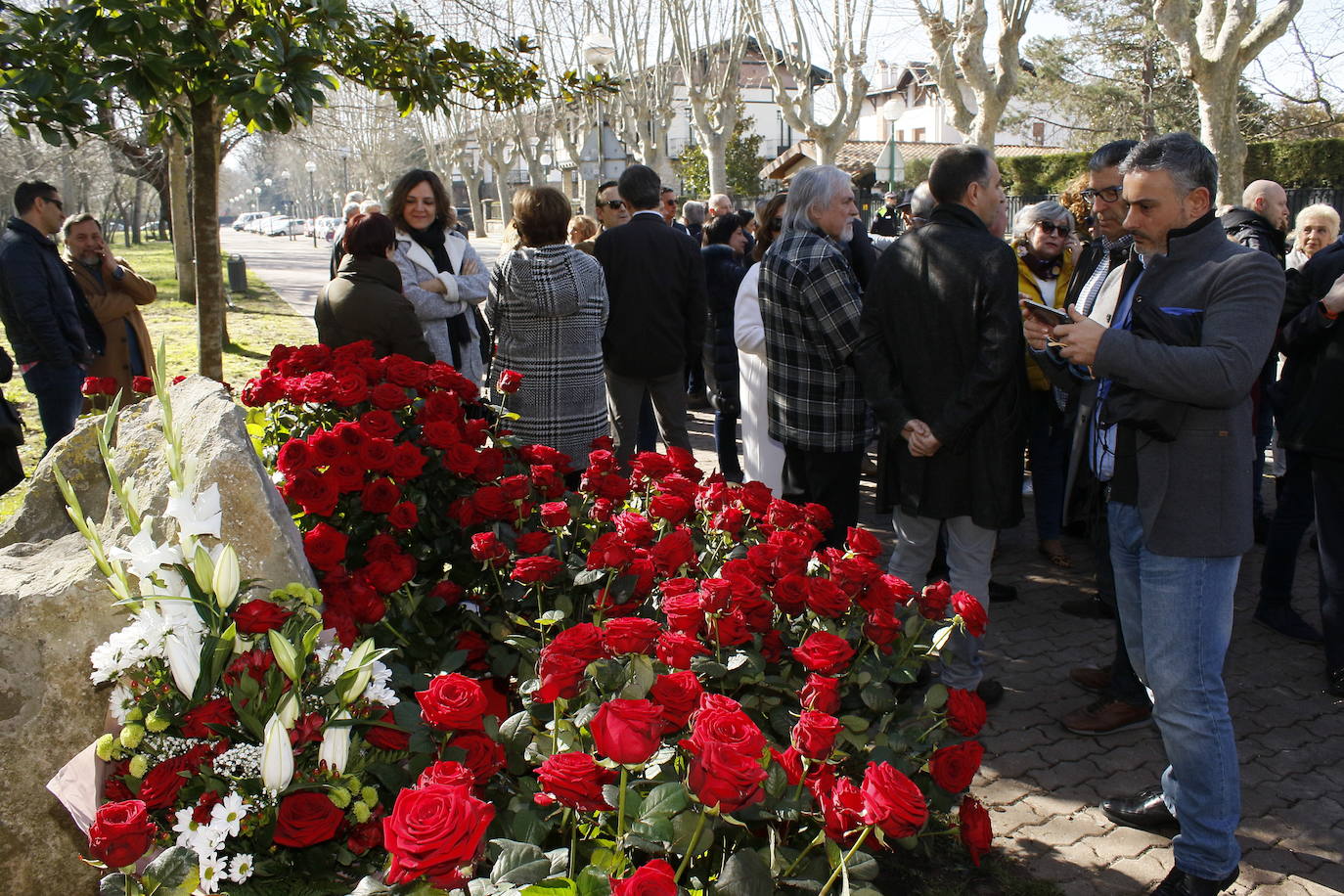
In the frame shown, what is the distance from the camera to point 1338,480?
402 centimetres

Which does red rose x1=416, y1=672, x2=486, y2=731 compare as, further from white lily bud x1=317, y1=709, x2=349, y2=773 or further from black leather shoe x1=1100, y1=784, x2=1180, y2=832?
black leather shoe x1=1100, y1=784, x2=1180, y2=832

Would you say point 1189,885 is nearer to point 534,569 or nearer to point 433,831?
point 534,569

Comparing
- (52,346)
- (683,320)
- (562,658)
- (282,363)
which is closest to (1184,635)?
(562,658)

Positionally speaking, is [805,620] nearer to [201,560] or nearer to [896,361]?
[896,361]

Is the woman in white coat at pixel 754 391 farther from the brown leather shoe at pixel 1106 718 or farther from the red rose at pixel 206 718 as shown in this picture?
the red rose at pixel 206 718

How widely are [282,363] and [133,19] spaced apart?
50.7 inches

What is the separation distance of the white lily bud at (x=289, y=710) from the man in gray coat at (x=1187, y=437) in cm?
206

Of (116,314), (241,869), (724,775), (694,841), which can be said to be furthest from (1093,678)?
(116,314)

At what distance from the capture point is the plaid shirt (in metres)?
4.00

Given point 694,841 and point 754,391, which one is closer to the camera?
point 694,841

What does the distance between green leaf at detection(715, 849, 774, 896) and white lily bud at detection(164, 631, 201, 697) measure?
1.08 m

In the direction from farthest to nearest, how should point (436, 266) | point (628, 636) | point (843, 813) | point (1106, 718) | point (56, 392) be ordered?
point (56, 392) < point (436, 266) < point (1106, 718) < point (628, 636) < point (843, 813)

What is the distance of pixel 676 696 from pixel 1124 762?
2.58 m

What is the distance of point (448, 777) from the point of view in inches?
62.9
